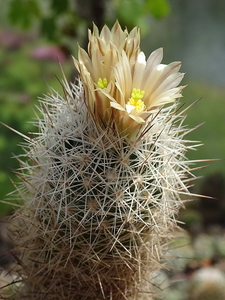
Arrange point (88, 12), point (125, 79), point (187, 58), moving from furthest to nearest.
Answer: point (187, 58) < point (88, 12) < point (125, 79)

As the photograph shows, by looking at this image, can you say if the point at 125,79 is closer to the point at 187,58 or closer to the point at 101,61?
the point at 101,61

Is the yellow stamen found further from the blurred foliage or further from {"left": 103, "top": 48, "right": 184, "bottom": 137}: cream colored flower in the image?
the blurred foliage

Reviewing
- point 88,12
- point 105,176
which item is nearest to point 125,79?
point 105,176

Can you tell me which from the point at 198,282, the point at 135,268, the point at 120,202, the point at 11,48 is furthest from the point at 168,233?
the point at 11,48

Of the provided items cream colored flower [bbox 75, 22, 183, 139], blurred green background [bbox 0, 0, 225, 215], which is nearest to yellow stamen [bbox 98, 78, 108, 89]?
cream colored flower [bbox 75, 22, 183, 139]

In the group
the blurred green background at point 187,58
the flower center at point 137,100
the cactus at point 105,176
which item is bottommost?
the blurred green background at point 187,58

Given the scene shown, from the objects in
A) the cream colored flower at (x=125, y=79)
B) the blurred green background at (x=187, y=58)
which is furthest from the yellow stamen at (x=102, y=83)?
the blurred green background at (x=187, y=58)

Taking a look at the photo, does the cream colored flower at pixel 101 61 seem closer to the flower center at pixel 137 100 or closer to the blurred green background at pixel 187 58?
the flower center at pixel 137 100
